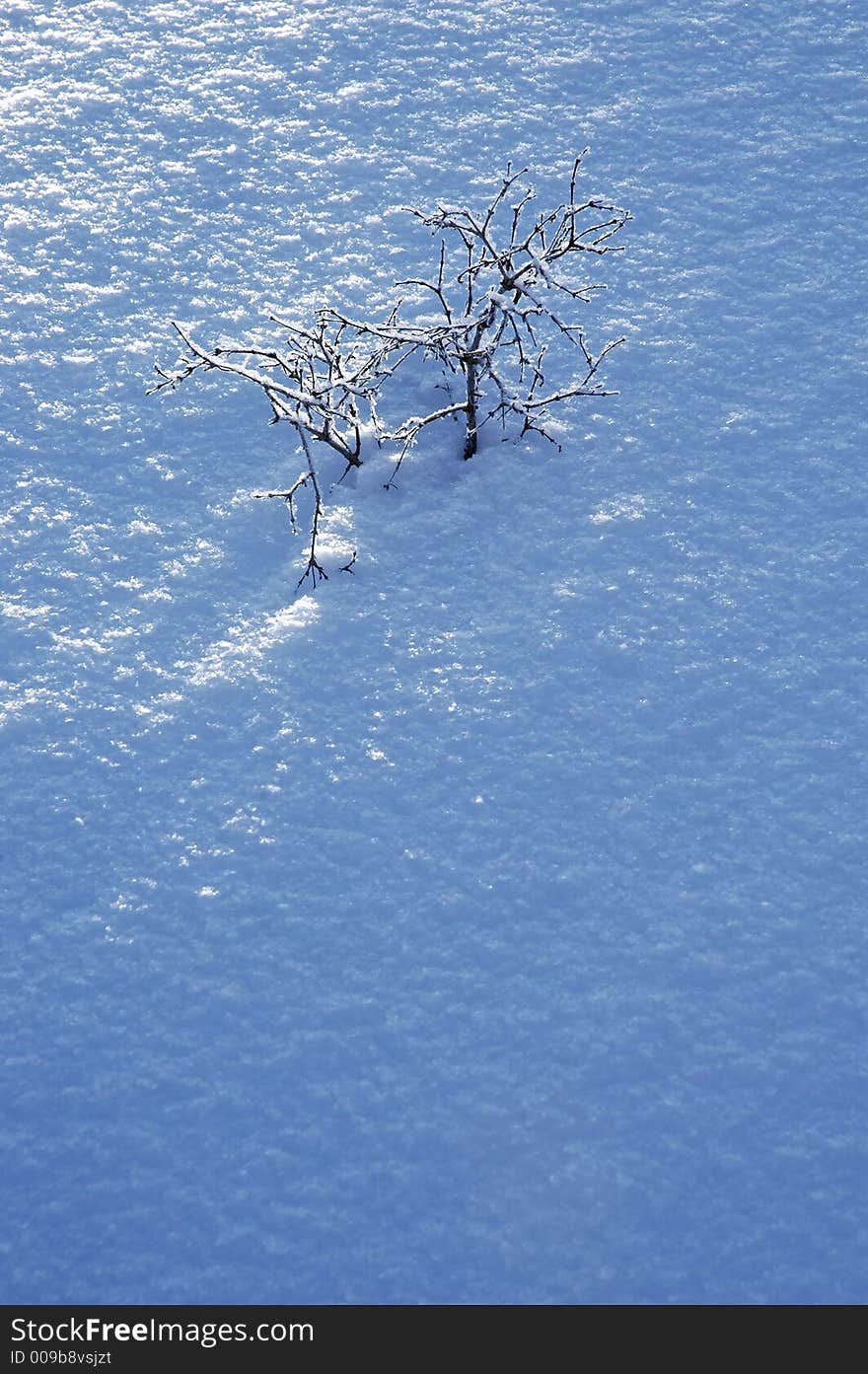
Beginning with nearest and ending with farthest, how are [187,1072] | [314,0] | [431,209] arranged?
[187,1072] → [431,209] → [314,0]

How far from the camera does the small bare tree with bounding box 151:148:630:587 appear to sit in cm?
402

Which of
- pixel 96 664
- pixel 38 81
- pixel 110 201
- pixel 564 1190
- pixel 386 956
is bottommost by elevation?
pixel 564 1190

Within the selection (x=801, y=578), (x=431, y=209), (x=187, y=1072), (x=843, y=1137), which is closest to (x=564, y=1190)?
(x=843, y=1137)

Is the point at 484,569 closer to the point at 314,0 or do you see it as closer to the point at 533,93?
the point at 533,93

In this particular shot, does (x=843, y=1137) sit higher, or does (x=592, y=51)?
(x=592, y=51)

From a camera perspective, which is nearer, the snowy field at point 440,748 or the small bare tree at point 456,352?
the snowy field at point 440,748

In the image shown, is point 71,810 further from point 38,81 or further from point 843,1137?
point 38,81

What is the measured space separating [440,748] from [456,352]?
1.45m

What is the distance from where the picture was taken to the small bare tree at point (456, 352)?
4.02 metres

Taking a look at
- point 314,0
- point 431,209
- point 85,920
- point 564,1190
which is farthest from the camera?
point 314,0

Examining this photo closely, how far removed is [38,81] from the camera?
18.8 ft

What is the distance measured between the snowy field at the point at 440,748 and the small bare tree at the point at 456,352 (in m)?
0.14

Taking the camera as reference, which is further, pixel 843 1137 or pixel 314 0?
pixel 314 0

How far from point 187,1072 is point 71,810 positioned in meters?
0.88
